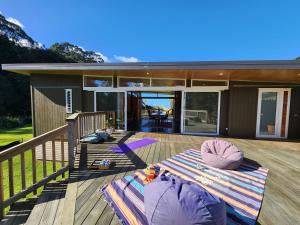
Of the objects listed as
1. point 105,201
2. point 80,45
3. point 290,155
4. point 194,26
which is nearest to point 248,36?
point 194,26

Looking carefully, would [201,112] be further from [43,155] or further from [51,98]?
[51,98]

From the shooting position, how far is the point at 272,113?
6133 mm

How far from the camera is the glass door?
19.8 feet

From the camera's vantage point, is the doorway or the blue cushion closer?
the blue cushion

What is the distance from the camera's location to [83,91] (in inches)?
271

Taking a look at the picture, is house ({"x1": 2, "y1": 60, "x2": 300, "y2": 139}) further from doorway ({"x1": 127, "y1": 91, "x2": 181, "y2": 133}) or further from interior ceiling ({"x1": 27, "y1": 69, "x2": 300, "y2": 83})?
doorway ({"x1": 127, "y1": 91, "x2": 181, "y2": 133})

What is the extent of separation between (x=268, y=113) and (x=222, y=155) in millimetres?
4381

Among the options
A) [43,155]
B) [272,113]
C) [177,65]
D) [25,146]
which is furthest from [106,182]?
[272,113]

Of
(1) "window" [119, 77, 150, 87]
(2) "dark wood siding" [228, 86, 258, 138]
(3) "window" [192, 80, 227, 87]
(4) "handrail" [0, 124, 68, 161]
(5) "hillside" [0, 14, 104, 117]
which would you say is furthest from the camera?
(5) "hillside" [0, 14, 104, 117]

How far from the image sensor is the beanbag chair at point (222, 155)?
9.49ft

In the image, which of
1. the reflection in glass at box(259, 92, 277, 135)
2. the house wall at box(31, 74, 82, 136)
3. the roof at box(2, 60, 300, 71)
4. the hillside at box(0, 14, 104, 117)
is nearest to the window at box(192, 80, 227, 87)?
the reflection in glass at box(259, 92, 277, 135)

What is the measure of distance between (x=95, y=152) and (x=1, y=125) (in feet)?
44.5

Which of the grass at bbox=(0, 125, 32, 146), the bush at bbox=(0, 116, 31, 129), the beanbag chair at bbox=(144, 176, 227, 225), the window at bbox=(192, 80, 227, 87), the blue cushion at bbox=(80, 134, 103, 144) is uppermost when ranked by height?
the window at bbox=(192, 80, 227, 87)

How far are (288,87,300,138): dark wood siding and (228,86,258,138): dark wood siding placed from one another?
1.29 meters
